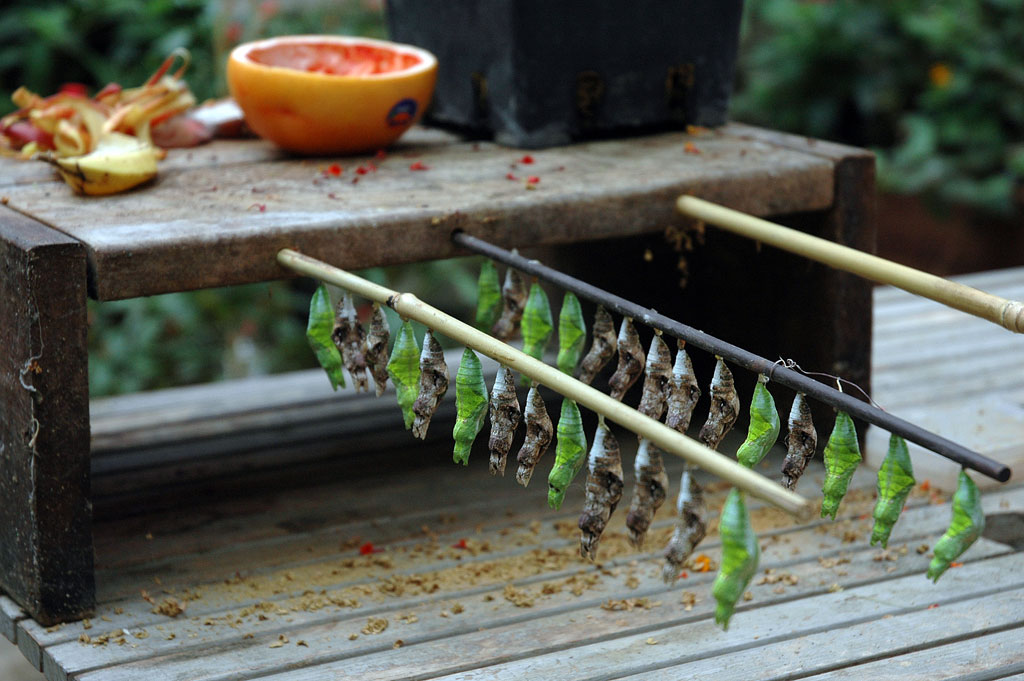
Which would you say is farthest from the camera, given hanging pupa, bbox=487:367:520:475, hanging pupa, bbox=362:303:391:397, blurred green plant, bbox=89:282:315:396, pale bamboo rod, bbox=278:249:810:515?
blurred green plant, bbox=89:282:315:396

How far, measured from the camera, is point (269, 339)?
4.18m

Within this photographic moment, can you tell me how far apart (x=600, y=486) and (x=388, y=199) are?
2.68ft

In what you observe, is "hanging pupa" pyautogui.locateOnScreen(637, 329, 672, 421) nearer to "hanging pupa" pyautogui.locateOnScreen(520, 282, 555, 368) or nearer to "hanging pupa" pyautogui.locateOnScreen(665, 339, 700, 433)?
"hanging pupa" pyautogui.locateOnScreen(665, 339, 700, 433)

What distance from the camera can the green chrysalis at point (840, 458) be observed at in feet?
4.73

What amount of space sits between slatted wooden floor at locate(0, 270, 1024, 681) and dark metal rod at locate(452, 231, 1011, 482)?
44cm

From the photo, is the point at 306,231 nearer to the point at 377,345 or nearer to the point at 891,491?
the point at 377,345

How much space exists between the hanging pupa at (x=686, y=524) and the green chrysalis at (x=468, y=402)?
327mm

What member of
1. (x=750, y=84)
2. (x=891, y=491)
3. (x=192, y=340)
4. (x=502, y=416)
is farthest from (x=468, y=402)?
(x=750, y=84)

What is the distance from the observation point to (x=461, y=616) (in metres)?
1.91

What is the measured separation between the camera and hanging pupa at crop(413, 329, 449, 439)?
5.48ft

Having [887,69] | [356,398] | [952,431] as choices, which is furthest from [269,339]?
[887,69]

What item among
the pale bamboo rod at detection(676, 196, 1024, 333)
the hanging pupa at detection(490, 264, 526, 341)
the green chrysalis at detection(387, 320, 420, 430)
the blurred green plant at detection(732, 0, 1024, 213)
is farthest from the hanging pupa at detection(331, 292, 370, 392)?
the blurred green plant at detection(732, 0, 1024, 213)

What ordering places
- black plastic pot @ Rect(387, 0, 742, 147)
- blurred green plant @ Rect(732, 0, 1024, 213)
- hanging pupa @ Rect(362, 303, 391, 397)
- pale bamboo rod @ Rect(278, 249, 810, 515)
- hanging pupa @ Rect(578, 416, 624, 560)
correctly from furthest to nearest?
blurred green plant @ Rect(732, 0, 1024, 213), black plastic pot @ Rect(387, 0, 742, 147), hanging pupa @ Rect(362, 303, 391, 397), hanging pupa @ Rect(578, 416, 624, 560), pale bamboo rod @ Rect(278, 249, 810, 515)

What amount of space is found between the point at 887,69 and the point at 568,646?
4093mm
